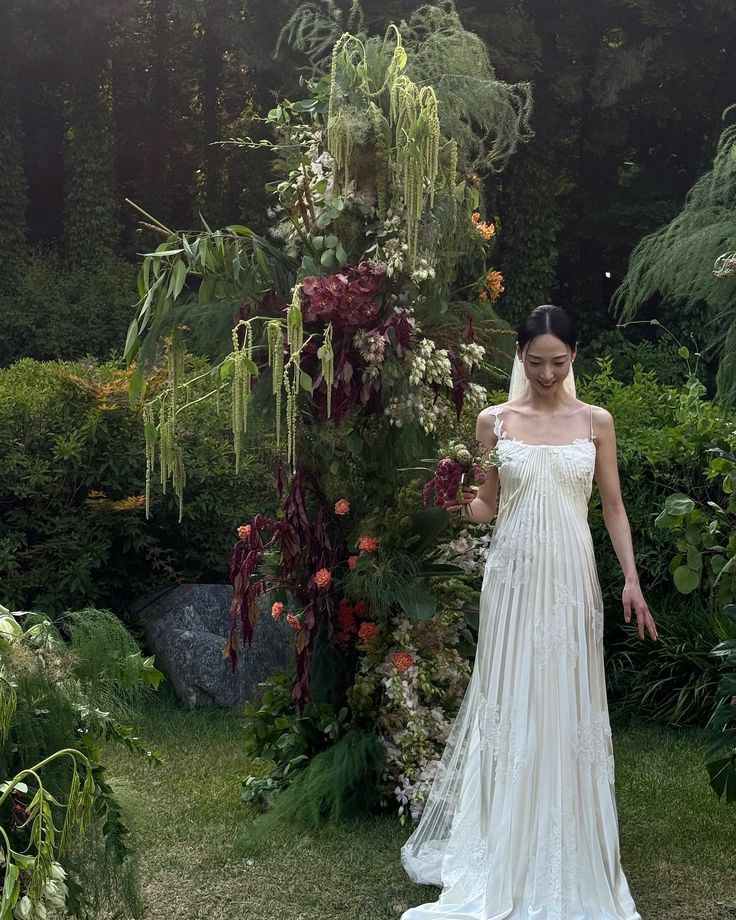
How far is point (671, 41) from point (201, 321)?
11.8 meters

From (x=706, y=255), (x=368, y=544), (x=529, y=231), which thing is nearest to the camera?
(x=368, y=544)

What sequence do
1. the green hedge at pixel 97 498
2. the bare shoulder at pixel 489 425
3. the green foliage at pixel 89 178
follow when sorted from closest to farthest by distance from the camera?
the bare shoulder at pixel 489 425, the green hedge at pixel 97 498, the green foliage at pixel 89 178

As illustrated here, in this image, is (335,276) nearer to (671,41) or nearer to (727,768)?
(727,768)

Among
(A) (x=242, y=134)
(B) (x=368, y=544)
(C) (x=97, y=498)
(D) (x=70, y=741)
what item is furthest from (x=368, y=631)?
(A) (x=242, y=134)

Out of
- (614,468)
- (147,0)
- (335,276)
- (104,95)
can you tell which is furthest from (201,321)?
(147,0)

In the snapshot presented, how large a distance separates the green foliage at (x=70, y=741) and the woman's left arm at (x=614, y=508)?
4.91ft

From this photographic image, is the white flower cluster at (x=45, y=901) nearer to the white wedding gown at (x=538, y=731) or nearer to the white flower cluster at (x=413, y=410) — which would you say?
the white wedding gown at (x=538, y=731)

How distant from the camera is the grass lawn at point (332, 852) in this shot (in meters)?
3.64

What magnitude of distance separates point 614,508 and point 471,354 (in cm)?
92

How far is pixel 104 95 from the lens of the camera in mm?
15180

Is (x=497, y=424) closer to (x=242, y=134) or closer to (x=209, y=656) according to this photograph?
(x=209, y=656)

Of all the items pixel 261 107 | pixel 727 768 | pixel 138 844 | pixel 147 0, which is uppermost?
pixel 147 0

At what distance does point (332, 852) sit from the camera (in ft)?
13.4

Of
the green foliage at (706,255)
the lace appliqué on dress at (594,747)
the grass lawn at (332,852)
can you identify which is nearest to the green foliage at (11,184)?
the green foliage at (706,255)
